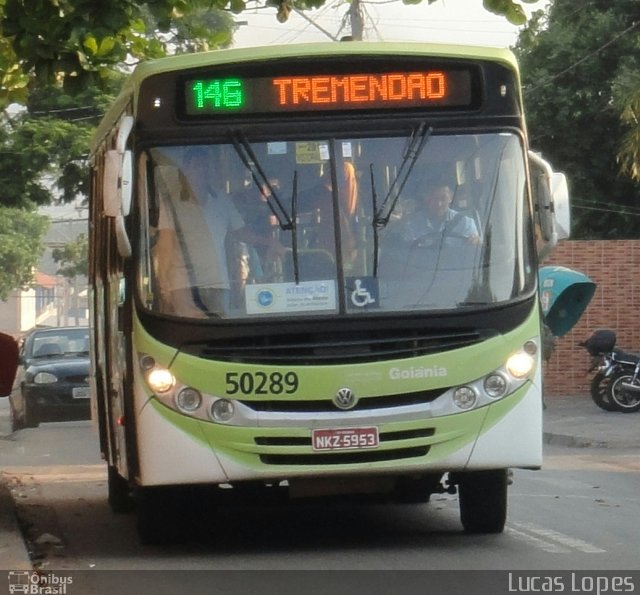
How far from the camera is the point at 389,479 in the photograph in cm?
976

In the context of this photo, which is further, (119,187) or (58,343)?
(58,343)

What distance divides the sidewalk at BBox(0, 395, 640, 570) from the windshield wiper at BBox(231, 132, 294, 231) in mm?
3497

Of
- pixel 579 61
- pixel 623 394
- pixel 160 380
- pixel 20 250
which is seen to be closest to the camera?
pixel 160 380

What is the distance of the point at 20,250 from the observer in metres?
94.6

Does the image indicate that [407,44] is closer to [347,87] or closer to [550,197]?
[347,87]

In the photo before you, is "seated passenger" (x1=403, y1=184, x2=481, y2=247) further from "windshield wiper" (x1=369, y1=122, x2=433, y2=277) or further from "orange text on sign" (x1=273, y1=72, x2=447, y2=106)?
"orange text on sign" (x1=273, y1=72, x2=447, y2=106)

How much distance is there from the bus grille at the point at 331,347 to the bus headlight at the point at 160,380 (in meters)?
0.18

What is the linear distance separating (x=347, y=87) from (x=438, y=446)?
218cm

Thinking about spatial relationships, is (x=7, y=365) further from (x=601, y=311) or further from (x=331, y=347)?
(x=601, y=311)

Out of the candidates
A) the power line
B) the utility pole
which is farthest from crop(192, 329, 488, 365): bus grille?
the power line

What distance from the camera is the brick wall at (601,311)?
28.2 metres

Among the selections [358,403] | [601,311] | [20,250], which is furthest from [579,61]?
[20,250]

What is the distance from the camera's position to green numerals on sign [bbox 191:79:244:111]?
9.63 metres

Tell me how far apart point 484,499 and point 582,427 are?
12022mm
